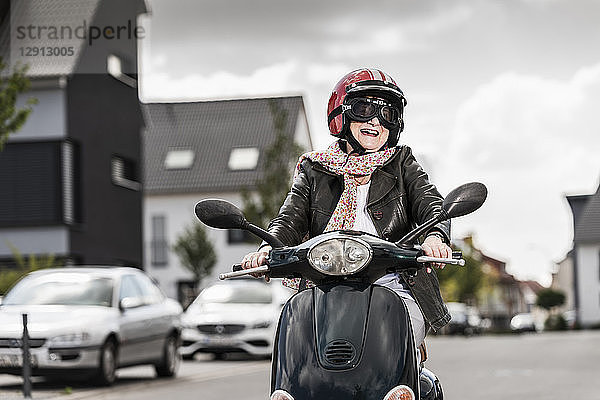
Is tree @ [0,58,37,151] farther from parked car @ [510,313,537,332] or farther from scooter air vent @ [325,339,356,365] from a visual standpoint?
parked car @ [510,313,537,332]

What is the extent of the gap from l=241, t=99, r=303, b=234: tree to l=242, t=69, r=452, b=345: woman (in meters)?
29.7

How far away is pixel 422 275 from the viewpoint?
4762 mm

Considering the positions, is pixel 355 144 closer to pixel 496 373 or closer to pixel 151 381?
pixel 151 381

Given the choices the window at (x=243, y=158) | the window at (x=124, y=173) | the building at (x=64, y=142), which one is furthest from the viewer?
the window at (x=243, y=158)

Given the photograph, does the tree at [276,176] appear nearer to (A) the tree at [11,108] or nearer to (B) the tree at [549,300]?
(A) the tree at [11,108]

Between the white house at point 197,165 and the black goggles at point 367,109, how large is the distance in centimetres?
4753

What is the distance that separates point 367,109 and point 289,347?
46.5 inches

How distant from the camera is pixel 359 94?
4.89 meters

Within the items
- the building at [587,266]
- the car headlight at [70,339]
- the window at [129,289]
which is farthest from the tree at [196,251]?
the car headlight at [70,339]

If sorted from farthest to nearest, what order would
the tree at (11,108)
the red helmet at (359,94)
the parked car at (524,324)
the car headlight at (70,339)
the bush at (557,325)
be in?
the parked car at (524,324), the bush at (557,325), the tree at (11,108), the car headlight at (70,339), the red helmet at (359,94)

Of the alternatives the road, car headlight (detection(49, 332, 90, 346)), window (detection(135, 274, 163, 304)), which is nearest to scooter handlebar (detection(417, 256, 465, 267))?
the road

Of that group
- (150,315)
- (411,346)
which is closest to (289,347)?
(411,346)

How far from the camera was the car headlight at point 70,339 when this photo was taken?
1379cm

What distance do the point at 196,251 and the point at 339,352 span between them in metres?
45.2
